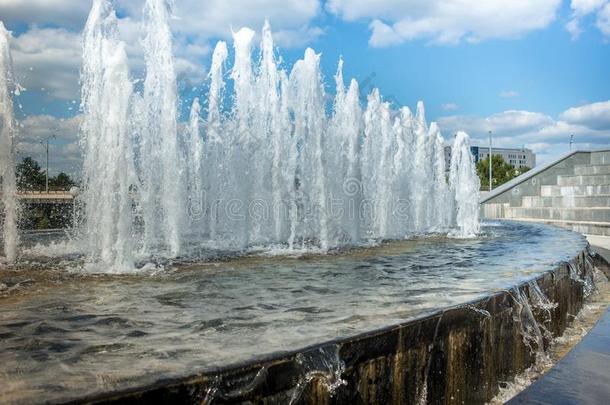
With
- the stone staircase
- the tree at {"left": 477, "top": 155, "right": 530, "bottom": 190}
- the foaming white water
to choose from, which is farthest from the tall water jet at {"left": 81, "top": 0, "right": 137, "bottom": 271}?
the tree at {"left": 477, "top": 155, "right": 530, "bottom": 190}

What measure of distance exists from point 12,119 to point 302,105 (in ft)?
17.8

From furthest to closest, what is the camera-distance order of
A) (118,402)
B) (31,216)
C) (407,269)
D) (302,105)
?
1. (31,216)
2. (302,105)
3. (407,269)
4. (118,402)

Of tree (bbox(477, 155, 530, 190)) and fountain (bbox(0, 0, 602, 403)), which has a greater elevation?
tree (bbox(477, 155, 530, 190))

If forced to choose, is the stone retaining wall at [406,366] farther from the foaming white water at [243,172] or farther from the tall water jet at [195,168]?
the tall water jet at [195,168]

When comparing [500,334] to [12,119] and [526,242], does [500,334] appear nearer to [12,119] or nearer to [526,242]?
[526,242]

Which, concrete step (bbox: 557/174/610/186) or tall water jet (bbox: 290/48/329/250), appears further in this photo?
concrete step (bbox: 557/174/610/186)

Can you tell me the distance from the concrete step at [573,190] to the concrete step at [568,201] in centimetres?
21

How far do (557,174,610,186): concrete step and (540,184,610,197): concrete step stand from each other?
28 cm

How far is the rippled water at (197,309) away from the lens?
7.76ft

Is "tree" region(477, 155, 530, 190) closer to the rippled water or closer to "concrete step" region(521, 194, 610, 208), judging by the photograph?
"concrete step" region(521, 194, 610, 208)

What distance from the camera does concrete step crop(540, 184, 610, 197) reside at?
61.4 feet

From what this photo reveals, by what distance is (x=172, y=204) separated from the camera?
1005 centimetres

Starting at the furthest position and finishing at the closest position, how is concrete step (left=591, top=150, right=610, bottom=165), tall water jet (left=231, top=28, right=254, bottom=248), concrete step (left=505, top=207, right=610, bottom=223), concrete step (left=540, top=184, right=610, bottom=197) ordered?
concrete step (left=591, top=150, right=610, bottom=165) < concrete step (left=540, top=184, right=610, bottom=197) < concrete step (left=505, top=207, right=610, bottom=223) < tall water jet (left=231, top=28, right=254, bottom=248)

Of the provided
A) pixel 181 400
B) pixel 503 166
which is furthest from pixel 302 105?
pixel 503 166
